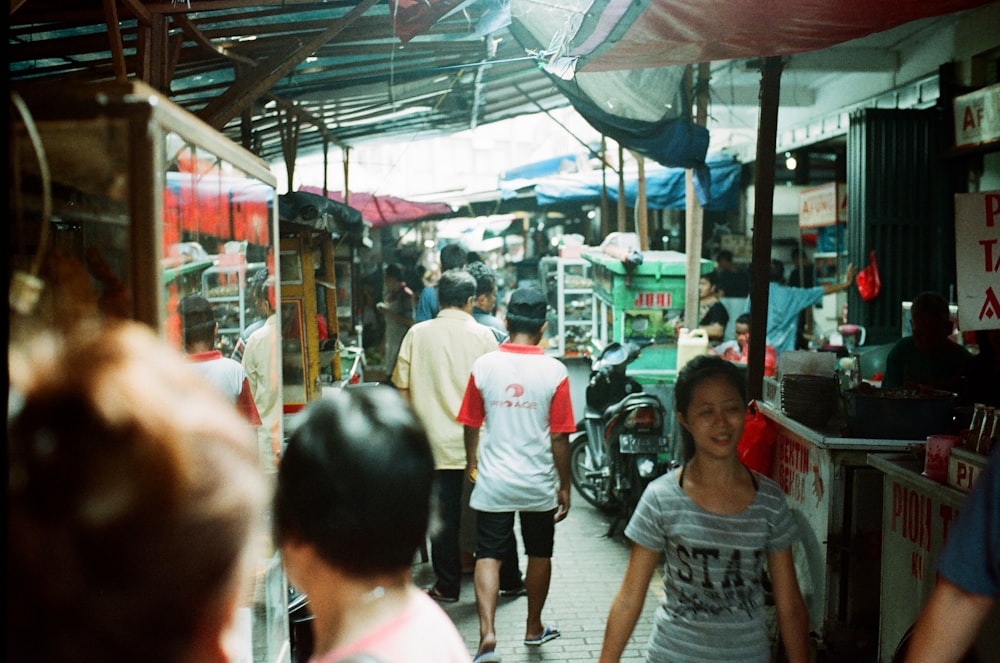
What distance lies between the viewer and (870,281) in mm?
10836

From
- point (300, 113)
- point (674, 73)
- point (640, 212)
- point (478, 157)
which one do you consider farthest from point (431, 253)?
point (674, 73)

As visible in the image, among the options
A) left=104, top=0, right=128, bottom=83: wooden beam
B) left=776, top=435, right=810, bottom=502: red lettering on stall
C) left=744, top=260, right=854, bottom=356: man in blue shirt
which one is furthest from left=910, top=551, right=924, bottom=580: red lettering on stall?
left=744, top=260, right=854, bottom=356: man in blue shirt

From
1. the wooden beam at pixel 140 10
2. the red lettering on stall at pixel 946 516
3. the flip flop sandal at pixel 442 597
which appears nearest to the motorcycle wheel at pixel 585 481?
the flip flop sandal at pixel 442 597

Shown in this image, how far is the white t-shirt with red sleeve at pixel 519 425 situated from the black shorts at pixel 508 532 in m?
0.06

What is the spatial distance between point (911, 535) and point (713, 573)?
3.99 ft

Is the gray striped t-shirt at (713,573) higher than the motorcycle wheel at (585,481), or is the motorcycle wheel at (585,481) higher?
the gray striped t-shirt at (713,573)

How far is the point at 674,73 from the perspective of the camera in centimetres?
712

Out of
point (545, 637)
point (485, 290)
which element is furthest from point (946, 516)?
point (485, 290)

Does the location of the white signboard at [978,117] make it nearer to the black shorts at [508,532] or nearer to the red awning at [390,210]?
the black shorts at [508,532]

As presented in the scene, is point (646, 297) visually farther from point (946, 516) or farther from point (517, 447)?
point (946, 516)

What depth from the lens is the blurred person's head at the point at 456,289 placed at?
6062 millimetres

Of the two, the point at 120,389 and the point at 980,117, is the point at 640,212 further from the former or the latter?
the point at 120,389

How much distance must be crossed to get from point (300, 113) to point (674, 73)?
4184 mm

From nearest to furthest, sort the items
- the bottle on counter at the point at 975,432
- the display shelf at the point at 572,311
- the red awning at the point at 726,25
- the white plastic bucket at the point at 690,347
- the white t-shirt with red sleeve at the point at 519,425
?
the bottle on counter at the point at 975,432 → the red awning at the point at 726,25 → the white t-shirt with red sleeve at the point at 519,425 → the white plastic bucket at the point at 690,347 → the display shelf at the point at 572,311
